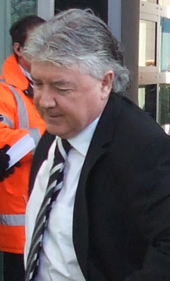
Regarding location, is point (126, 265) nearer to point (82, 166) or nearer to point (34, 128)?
point (82, 166)

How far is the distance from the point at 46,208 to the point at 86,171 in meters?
0.20

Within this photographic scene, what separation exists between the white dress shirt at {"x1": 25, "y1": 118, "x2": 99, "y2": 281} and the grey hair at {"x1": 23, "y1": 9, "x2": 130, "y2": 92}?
0.57 feet

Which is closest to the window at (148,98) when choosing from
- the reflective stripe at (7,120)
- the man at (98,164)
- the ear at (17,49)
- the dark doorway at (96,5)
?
the dark doorway at (96,5)

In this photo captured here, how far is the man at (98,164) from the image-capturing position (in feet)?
5.52

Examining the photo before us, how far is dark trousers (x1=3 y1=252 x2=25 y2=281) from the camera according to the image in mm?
3119

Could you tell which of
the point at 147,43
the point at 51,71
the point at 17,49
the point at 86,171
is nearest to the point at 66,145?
the point at 86,171

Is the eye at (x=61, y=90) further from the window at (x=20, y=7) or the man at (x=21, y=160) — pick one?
the window at (x=20, y=7)

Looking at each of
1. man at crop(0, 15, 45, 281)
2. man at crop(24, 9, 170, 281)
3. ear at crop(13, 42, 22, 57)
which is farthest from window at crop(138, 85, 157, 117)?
man at crop(24, 9, 170, 281)

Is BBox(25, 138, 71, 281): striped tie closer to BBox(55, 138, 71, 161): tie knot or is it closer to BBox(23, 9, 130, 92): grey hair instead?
BBox(55, 138, 71, 161): tie knot

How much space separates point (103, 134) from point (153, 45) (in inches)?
120

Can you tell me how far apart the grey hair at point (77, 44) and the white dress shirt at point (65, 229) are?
0.57 feet

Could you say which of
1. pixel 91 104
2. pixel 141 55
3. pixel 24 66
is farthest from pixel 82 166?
pixel 141 55

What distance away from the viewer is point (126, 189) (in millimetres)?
1722

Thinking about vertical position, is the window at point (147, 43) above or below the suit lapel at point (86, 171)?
above
